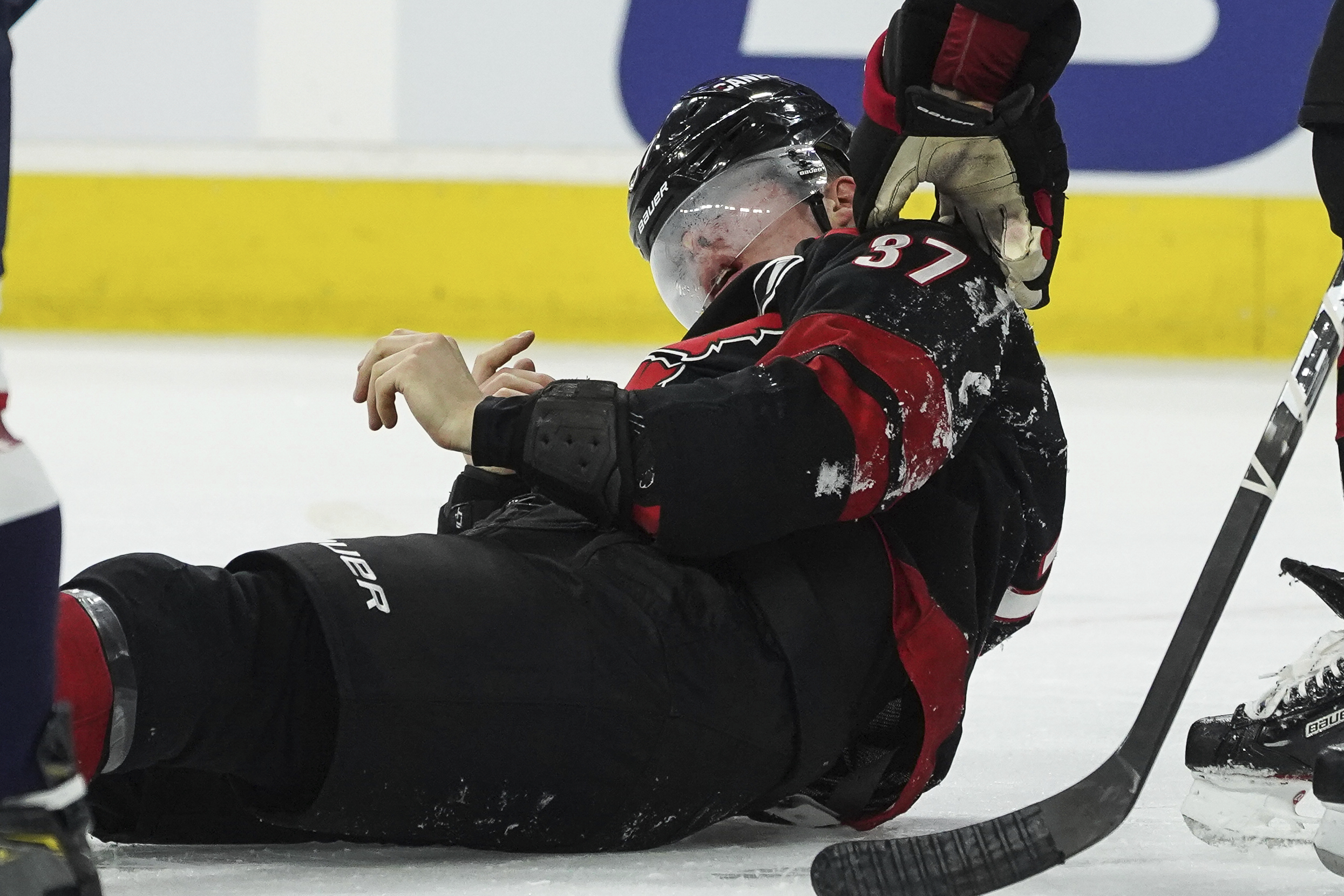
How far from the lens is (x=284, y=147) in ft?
20.8

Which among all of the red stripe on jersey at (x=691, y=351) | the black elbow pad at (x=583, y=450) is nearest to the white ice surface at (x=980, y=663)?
the black elbow pad at (x=583, y=450)

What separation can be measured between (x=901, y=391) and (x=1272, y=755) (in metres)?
0.34

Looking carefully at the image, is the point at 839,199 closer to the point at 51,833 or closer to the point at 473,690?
the point at 473,690

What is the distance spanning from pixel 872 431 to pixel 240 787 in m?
0.46

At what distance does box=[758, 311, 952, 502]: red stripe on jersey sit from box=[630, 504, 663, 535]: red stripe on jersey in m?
0.12

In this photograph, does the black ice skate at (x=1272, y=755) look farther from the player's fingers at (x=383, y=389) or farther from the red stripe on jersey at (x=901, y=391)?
the player's fingers at (x=383, y=389)

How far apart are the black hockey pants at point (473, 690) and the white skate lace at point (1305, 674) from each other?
0.25 meters

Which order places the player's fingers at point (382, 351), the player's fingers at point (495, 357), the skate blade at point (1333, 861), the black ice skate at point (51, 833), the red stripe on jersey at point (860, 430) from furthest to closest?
the player's fingers at point (495, 357) → the player's fingers at point (382, 351) → the red stripe on jersey at point (860, 430) → the skate blade at point (1333, 861) → the black ice skate at point (51, 833)

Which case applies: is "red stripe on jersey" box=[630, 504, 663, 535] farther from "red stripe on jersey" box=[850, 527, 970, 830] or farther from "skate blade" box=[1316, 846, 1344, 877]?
"skate blade" box=[1316, 846, 1344, 877]

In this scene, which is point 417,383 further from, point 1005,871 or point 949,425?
point 1005,871

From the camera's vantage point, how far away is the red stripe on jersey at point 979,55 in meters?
1.25

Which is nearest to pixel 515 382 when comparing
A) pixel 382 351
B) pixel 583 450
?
pixel 382 351

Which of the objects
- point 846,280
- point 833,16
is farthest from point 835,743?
point 833,16

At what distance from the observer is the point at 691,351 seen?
1.43 m
